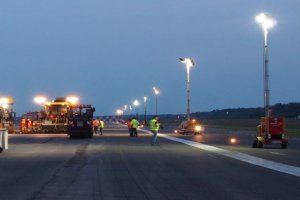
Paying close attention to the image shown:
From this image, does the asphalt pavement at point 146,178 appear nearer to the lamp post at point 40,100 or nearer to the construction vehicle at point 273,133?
the construction vehicle at point 273,133

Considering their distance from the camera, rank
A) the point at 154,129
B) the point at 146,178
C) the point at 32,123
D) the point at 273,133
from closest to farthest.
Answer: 1. the point at 146,178
2. the point at 273,133
3. the point at 154,129
4. the point at 32,123

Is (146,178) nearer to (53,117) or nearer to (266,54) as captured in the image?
(266,54)

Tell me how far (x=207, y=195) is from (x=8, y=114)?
44926 mm

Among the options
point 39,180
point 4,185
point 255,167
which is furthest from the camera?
point 255,167

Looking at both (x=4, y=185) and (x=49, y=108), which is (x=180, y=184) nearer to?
(x=4, y=185)

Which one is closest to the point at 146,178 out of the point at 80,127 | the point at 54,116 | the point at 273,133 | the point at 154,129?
the point at 273,133

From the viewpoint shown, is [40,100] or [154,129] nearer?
[154,129]

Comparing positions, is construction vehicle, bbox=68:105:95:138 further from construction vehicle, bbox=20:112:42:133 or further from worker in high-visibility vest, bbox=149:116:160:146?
construction vehicle, bbox=20:112:42:133

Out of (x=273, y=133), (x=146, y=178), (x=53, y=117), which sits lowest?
(x=146, y=178)

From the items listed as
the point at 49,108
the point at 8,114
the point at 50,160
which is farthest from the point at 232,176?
the point at 49,108

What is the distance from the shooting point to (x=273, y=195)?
640 inches

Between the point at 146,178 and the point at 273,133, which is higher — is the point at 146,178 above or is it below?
below

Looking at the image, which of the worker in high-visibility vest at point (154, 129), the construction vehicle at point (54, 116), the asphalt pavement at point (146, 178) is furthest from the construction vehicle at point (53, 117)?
the asphalt pavement at point (146, 178)

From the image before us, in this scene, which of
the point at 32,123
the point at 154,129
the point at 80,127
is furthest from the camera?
the point at 32,123
